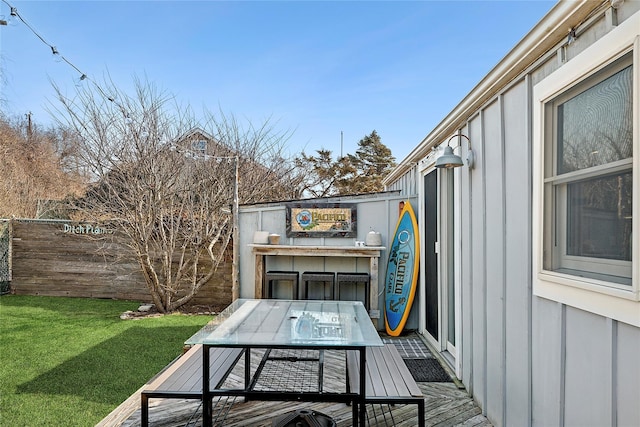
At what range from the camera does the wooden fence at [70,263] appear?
6383mm

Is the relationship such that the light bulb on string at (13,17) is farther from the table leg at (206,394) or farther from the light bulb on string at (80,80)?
the table leg at (206,394)

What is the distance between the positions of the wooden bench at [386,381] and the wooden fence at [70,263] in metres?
4.85

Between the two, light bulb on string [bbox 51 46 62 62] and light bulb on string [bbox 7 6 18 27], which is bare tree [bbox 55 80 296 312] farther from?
light bulb on string [bbox 7 6 18 27]

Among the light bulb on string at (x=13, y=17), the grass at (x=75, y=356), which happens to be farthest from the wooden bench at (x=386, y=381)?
the light bulb on string at (x=13, y=17)

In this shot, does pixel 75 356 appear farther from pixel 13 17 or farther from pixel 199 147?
pixel 199 147

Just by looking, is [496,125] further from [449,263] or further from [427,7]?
[427,7]

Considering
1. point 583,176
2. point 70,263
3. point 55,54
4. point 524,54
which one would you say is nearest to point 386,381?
point 583,176

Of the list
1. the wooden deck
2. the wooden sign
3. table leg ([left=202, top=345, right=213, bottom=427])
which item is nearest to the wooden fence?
Result: the wooden sign

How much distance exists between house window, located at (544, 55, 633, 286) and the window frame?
0.5 inches

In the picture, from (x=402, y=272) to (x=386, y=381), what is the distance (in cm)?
266

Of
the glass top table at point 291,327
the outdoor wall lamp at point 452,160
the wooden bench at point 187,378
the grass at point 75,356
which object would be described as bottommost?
the grass at point 75,356

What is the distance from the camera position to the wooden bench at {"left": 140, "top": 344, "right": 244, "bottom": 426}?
212 centimetres

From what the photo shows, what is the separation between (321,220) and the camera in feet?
17.4

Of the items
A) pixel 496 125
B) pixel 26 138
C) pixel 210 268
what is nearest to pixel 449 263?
pixel 496 125
